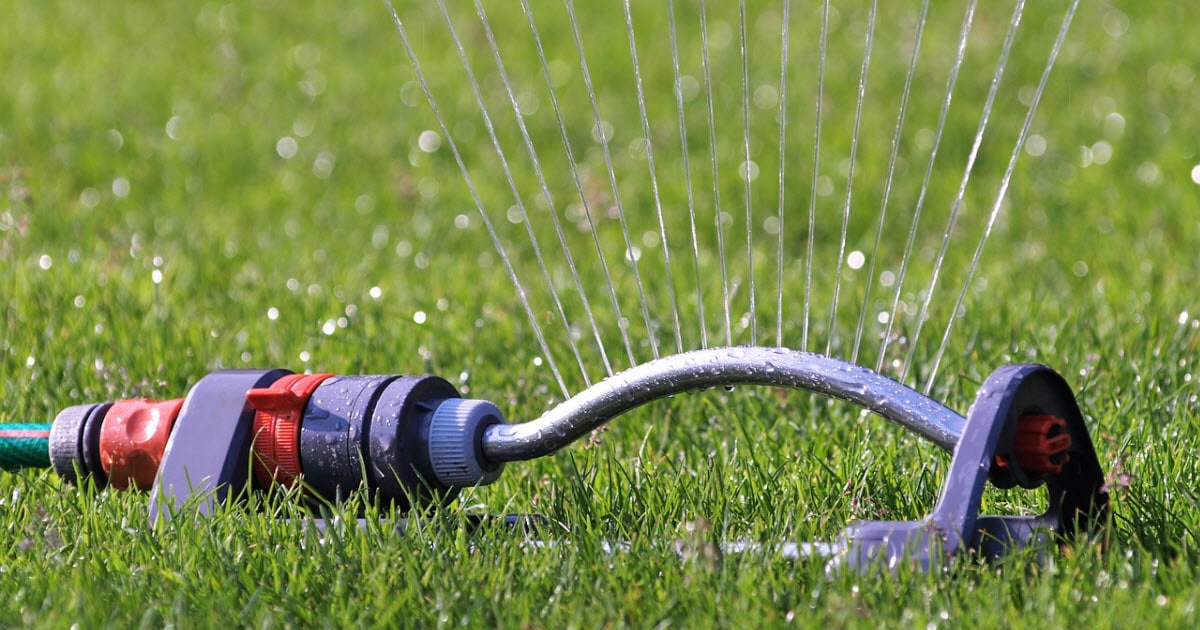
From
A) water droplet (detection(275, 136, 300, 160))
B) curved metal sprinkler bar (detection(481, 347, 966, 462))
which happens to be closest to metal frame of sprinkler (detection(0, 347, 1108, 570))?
curved metal sprinkler bar (detection(481, 347, 966, 462))

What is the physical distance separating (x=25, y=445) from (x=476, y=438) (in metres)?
0.74

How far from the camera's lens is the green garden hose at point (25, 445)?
2250 millimetres

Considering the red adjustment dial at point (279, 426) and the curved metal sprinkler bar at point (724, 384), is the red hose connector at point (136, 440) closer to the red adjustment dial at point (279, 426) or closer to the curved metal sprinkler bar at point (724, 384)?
the red adjustment dial at point (279, 426)

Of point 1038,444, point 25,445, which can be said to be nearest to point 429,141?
point 25,445

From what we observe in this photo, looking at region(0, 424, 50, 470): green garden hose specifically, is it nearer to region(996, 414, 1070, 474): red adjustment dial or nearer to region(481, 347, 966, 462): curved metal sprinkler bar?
region(481, 347, 966, 462): curved metal sprinkler bar

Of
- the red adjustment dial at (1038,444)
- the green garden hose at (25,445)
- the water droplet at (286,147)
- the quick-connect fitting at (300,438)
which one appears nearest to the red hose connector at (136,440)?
the quick-connect fitting at (300,438)

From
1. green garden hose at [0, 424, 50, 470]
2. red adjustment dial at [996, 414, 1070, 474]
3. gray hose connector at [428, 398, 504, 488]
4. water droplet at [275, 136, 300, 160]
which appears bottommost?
green garden hose at [0, 424, 50, 470]

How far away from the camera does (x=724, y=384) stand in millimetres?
1962

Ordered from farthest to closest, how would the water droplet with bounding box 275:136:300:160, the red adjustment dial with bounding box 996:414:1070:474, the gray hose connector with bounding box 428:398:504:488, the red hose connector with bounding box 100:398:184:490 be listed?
the water droplet with bounding box 275:136:300:160 → the red hose connector with bounding box 100:398:184:490 → the gray hose connector with bounding box 428:398:504:488 → the red adjustment dial with bounding box 996:414:1070:474

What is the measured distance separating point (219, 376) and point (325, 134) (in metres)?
3.44

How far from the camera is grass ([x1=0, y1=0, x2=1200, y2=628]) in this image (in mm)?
1871

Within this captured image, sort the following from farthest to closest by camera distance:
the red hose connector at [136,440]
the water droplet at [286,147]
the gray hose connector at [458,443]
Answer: the water droplet at [286,147] → the red hose connector at [136,440] → the gray hose connector at [458,443]

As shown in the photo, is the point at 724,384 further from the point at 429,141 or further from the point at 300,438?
the point at 429,141

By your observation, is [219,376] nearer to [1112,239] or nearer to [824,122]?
[1112,239]
